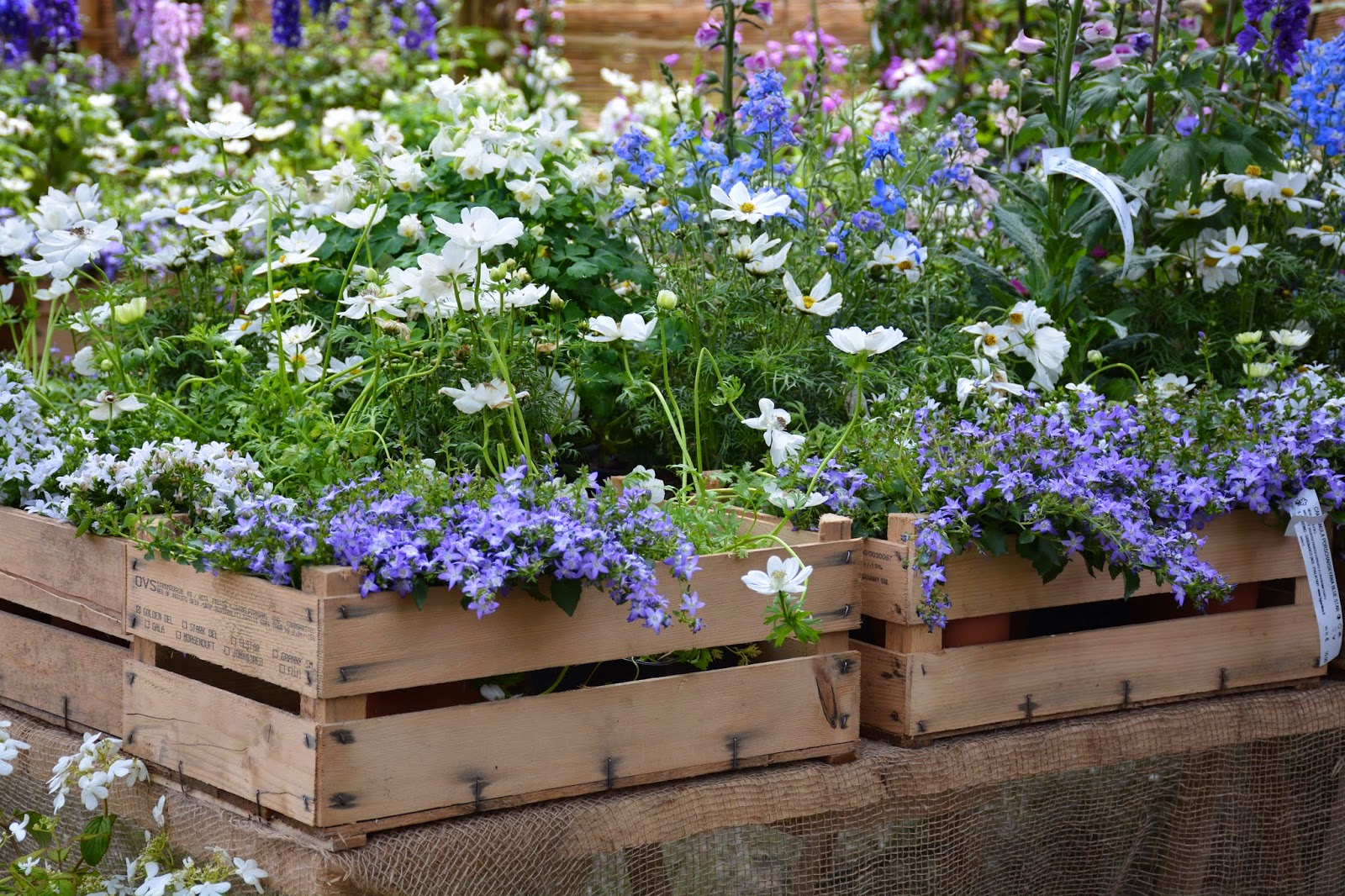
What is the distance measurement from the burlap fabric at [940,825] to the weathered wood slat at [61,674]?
0.13 feet

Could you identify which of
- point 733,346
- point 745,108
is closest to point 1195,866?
point 733,346

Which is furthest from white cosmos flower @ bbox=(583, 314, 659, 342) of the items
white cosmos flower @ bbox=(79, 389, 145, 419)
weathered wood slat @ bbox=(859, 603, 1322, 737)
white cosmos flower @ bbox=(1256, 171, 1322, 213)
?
white cosmos flower @ bbox=(1256, 171, 1322, 213)

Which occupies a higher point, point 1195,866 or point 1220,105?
point 1220,105

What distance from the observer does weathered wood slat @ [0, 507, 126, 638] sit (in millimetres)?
1770

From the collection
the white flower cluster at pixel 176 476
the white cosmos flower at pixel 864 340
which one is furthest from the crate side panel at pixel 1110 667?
the white flower cluster at pixel 176 476

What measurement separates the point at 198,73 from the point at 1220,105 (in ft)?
15.8

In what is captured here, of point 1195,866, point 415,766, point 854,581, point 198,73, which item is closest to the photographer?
point 415,766

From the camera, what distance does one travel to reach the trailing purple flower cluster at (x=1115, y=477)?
5.77 ft

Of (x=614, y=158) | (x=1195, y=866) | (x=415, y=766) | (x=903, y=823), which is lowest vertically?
(x=1195, y=866)

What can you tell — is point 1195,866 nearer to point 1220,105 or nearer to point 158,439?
point 1220,105

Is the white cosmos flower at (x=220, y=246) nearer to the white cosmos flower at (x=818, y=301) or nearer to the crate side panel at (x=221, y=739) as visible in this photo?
the crate side panel at (x=221, y=739)

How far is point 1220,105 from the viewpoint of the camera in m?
2.48

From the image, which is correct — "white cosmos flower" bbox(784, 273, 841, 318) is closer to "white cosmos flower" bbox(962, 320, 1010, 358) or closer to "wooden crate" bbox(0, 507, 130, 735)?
"white cosmos flower" bbox(962, 320, 1010, 358)

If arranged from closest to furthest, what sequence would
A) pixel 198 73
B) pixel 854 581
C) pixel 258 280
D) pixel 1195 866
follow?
1. pixel 854 581
2. pixel 1195 866
3. pixel 258 280
4. pixel 198 73
